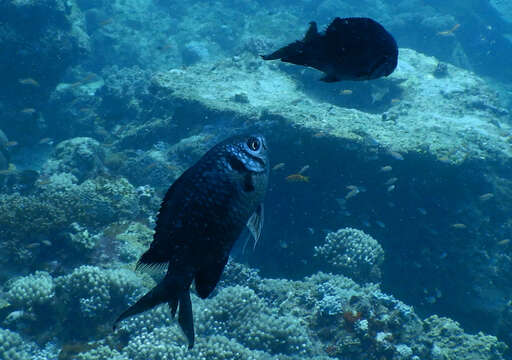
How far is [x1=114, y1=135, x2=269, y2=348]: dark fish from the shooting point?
1.34 meters

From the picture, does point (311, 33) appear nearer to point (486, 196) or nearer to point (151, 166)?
point (151, 166)

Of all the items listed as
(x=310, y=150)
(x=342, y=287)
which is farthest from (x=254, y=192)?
(x=310, y=150)

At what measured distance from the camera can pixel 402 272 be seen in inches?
404

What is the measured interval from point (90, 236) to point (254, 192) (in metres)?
7.16

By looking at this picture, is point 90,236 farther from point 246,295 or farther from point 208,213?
point 208,213

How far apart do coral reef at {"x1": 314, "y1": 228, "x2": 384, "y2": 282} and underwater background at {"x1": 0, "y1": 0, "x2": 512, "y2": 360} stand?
0.05 meters

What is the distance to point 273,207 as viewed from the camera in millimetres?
9992

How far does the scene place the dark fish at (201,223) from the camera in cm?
134

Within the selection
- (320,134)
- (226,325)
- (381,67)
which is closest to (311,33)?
(381,67)

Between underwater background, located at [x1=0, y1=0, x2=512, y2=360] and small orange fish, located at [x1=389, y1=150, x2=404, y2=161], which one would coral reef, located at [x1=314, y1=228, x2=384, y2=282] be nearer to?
underwater background, located at [x1=0, y1=0, x2=512, y2=360]

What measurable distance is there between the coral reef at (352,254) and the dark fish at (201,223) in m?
7.78

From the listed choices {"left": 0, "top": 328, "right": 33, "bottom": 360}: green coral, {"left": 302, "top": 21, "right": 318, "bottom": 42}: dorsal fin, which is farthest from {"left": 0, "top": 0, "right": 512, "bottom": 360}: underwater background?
{"left": 302, "top": 21, "right": 318, "bottom": 42}: dorsal fin

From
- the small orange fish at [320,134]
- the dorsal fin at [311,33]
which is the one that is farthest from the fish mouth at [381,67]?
the small orange fish at [320,134]

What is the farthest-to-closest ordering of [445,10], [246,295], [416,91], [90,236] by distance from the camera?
[445,10], [416,91], [90,236], [246,295]
